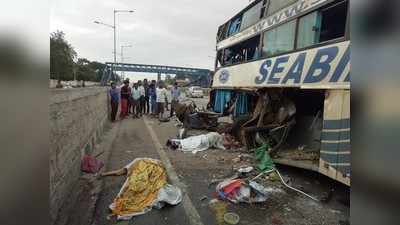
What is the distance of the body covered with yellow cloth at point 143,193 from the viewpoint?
4207mm

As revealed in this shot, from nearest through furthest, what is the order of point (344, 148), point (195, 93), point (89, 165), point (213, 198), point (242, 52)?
point (344, 148) < point (213, 198) < point (89, 165) < point (242, 52) < point (195, 93)

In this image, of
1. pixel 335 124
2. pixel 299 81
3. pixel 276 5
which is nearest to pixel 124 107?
pixel 276 5

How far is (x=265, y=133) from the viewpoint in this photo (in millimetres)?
7316

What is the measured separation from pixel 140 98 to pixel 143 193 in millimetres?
12695

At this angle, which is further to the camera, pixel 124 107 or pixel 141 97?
pixel 141 97

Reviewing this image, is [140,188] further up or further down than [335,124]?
further down

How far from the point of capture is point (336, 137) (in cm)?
448

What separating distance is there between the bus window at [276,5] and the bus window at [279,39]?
0.42 m

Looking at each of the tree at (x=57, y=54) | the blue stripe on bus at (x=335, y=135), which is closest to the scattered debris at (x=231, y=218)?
the blue stripe on bus at (x=335, y=135)

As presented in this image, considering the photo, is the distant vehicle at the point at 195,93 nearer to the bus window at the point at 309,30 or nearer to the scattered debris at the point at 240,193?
the bus window at the point at 309,30

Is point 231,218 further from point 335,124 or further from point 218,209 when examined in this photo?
point 335,124
